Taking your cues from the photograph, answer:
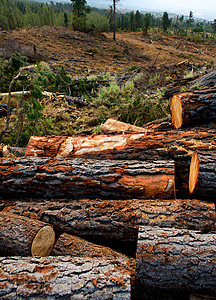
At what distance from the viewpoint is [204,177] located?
1.94 metres

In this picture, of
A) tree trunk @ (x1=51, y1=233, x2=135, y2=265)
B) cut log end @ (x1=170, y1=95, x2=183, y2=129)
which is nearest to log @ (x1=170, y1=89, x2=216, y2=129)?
cut log end @ (x1=170, y1=95, x2=183, y2=129)

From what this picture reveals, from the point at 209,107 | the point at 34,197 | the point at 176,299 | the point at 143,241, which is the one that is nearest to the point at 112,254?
the point at 143,241

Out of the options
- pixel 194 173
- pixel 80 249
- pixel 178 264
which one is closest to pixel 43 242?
pixel 80 249

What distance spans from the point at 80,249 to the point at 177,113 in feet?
8.03

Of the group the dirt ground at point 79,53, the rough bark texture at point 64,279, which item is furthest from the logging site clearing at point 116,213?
Result: the dirt ground at point 79,53

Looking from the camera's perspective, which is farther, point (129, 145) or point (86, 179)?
point (129, 145)

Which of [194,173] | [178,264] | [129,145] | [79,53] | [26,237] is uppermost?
[79,53]

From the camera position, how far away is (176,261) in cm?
139

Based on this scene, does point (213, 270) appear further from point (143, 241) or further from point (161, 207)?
point (161, 207)

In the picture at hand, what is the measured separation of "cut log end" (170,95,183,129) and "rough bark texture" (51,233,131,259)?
2.15m

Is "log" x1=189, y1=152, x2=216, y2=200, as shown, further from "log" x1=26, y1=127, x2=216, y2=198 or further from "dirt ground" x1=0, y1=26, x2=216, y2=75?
"dirt ground" x1=0, y1=26, x2=216, y2=75

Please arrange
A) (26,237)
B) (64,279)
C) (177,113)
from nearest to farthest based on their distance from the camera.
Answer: (64,279) → (26,237) → (177,113)

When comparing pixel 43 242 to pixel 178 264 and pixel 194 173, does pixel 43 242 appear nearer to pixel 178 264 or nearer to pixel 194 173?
pixel 178 264

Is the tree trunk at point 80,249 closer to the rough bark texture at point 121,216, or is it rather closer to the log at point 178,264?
the rough bark texture at point 121,216
